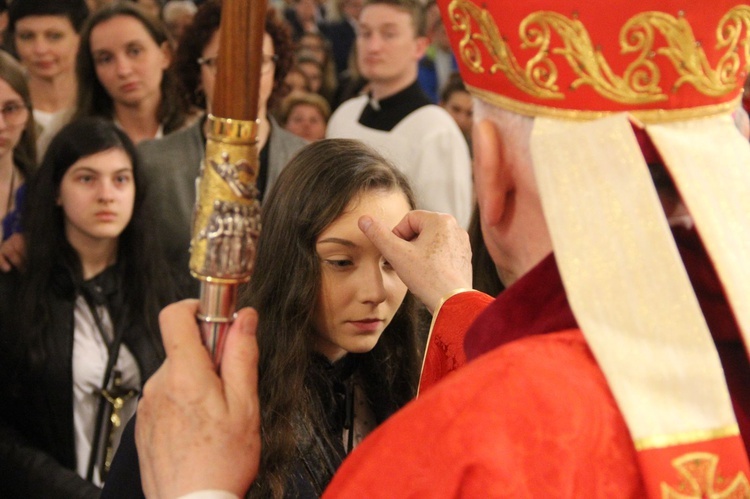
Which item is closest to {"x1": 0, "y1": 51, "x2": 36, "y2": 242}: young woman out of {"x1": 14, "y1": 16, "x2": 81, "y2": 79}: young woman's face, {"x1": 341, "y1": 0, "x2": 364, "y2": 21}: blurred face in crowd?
{"x1": 14, "y1": 16, "x2": 81, "y2": 79}: young woman's face

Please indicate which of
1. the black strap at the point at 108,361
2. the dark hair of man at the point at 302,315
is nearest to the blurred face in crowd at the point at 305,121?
the black strap at the point at 108,361

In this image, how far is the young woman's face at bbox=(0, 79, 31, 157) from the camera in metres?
3.69

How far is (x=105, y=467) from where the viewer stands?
2.93 m

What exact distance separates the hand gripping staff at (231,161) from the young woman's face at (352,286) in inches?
35.9

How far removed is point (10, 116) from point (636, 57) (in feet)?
10.0

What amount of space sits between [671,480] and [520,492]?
164 mm

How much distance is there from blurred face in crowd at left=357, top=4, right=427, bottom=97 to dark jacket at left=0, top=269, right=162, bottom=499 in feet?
7.02

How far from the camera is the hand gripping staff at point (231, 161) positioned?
121cm

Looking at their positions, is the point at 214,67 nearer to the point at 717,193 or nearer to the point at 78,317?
the point at 78,317

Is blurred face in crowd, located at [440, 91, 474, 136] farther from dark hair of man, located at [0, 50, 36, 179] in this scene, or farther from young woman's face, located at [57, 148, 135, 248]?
young woman's face, located at [57, 148, 135, 248]

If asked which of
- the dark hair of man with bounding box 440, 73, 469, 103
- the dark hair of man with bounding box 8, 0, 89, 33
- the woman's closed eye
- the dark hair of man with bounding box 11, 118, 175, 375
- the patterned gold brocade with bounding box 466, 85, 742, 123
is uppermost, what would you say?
the patterned gold brocade with bounding box 466, 85, 742, 123

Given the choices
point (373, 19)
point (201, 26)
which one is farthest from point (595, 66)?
point (373, 19)

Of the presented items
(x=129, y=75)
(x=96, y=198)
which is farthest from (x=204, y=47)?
(x=96, y=198)

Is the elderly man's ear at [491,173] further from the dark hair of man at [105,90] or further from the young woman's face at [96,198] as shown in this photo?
the dark hair of man at [105,90]
